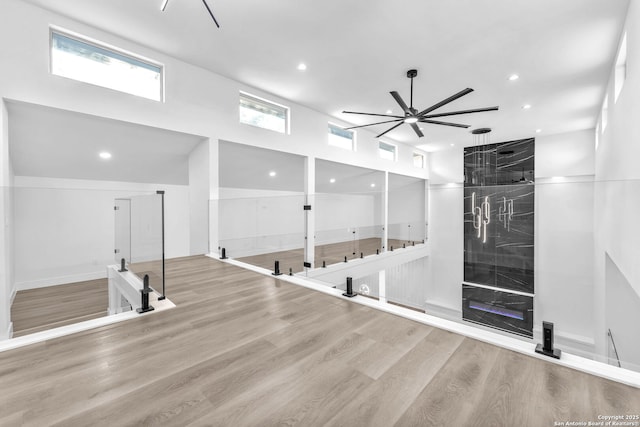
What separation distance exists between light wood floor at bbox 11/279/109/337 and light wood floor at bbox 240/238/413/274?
5.73 ft

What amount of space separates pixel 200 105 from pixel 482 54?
429 cm

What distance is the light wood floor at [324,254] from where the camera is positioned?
377 cm

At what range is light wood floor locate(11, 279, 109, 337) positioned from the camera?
2.87 m

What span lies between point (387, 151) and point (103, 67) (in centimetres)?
693

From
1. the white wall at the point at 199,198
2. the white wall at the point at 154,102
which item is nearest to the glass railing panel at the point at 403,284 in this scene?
the white wall at the point at 154,102

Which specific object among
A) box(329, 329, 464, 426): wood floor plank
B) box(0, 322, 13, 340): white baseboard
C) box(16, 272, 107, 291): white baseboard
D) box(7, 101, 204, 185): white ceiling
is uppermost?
box(7, 101, 204, 185): white ceiling

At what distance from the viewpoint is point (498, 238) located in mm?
2969

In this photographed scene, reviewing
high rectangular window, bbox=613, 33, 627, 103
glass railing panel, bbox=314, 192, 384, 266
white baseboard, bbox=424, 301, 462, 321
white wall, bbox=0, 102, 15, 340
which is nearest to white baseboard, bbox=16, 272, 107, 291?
white wall, bbox=0, 102, 15, 340

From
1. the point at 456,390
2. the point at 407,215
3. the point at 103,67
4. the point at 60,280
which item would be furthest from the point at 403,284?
the point at 103,67

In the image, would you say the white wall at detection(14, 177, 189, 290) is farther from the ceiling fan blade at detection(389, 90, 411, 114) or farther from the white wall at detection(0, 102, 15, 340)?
the ceiling fan blade at detection(389, 90, 411, 114)

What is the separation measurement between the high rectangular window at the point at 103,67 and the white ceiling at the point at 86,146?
49 cm

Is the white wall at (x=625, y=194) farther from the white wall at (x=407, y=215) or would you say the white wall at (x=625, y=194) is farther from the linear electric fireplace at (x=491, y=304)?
the white wall at (x=407, y=215)

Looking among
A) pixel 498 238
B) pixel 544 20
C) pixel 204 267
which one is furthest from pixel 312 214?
pixel 544 20

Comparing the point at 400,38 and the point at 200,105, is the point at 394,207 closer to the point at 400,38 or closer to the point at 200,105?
the point at 400,38
